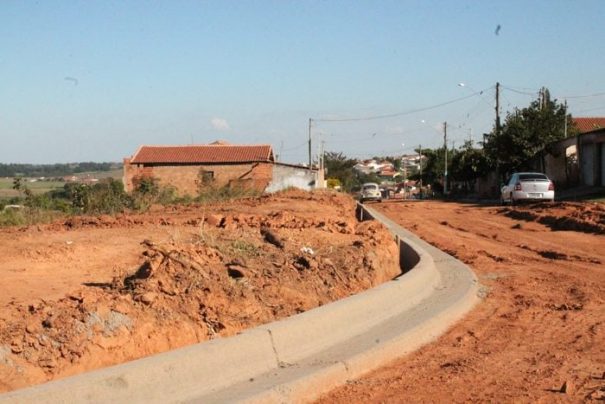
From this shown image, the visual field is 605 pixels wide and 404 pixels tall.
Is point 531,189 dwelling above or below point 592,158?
below

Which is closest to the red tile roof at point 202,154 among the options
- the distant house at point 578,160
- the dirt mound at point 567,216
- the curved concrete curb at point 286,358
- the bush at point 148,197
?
the distant house at point 578,160

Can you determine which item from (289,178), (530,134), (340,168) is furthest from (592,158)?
(340,168)

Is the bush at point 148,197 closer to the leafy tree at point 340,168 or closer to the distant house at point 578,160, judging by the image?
the distant house at point 578,160

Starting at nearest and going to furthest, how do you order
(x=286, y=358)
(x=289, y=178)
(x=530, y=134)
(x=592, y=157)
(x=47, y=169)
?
(x=286, y=358) < (x=592, y=157) < (x=530, y=134) < (x=289, y=178) < (x=47, y=169)

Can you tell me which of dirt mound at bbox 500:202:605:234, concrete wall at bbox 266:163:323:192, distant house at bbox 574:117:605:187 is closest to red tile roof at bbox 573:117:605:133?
concrete wall at bbox 266:163:323:192

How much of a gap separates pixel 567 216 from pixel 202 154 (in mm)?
35845

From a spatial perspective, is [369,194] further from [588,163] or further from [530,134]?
[588,163]

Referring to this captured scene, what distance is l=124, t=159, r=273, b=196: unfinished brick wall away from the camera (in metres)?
52.2

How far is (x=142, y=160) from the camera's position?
181 feet

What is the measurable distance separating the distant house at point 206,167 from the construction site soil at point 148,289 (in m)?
37.0

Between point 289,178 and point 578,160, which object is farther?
point 289,178

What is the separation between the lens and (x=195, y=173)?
52906 millimetres

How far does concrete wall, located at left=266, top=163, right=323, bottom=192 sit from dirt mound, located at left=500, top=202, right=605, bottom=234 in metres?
22.0

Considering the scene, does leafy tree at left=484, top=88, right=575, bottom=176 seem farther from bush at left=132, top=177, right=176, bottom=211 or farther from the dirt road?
the dirt road
